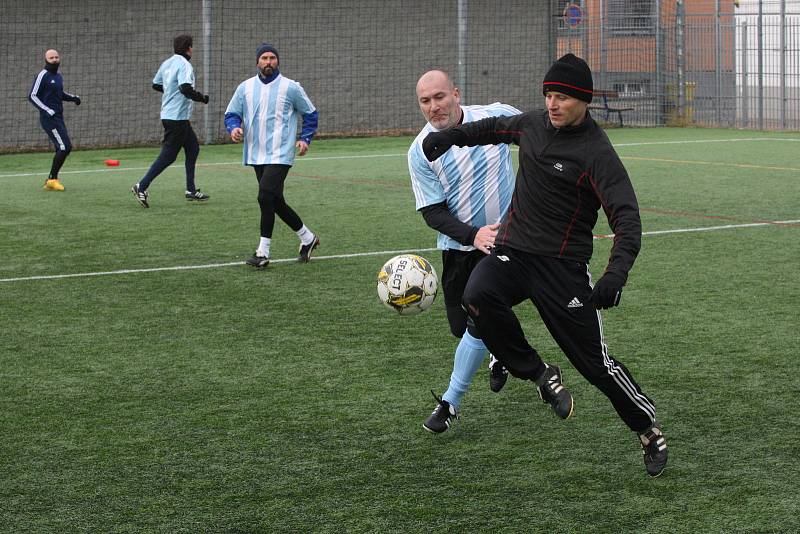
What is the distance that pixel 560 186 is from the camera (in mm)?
5277

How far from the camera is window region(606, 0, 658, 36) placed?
99.6 ft

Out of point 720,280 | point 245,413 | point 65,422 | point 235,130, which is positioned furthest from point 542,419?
point 235,130

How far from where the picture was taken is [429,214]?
20.3ft

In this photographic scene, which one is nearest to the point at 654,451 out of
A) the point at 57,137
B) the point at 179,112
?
the point at 179,112

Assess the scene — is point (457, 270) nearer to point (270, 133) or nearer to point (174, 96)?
point (270, 133)

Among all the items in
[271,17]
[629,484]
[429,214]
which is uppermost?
[271,17]

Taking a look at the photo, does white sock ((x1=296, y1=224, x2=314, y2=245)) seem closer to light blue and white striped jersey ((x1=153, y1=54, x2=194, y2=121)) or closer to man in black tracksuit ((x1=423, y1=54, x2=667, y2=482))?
light blue and white striped jersey ((x1=153, y1=54, x2=194, y2=121))

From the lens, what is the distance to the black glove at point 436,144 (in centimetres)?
551

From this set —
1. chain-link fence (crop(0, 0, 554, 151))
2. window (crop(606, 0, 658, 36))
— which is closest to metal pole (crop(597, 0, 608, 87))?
window (crop(606, 0, 658, 36))

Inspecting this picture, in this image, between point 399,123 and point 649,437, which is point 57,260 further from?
point 399,123

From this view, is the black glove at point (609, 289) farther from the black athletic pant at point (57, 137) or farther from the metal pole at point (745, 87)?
the metal pole at point (745, 87)

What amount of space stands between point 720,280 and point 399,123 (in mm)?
20195

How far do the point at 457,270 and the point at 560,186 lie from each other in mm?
1247

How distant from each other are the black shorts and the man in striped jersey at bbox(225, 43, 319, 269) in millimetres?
4808
